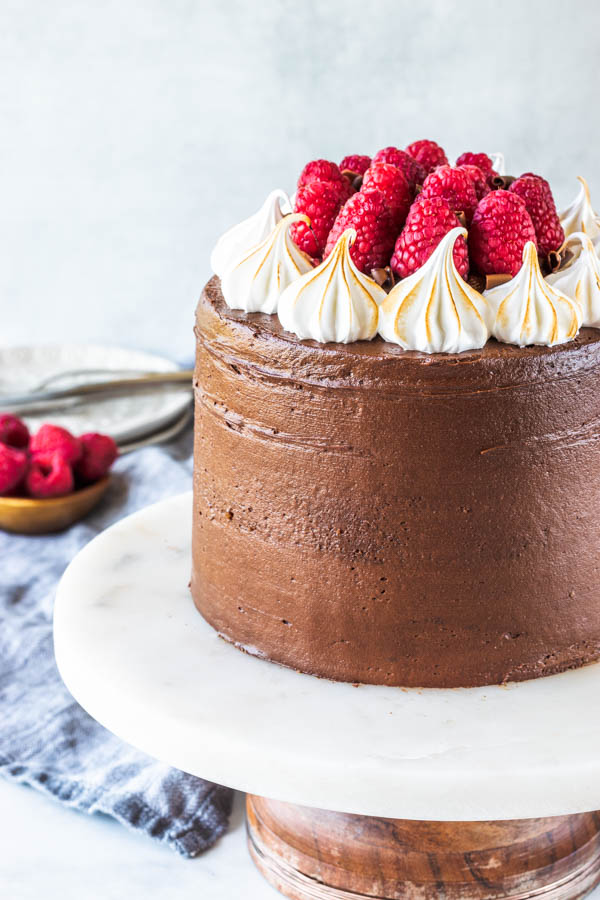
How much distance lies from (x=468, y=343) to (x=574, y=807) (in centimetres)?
52

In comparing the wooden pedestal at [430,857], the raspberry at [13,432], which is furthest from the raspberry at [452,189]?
the raspberry at [13,432]

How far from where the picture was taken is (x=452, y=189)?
136 centimetres

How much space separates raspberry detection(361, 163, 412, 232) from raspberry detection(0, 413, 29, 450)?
140 cm

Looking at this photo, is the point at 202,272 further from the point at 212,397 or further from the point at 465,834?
the point at 465,834

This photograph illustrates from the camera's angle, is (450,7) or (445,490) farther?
(450,7)

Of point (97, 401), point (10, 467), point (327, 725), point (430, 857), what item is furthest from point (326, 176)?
point (97, 401)

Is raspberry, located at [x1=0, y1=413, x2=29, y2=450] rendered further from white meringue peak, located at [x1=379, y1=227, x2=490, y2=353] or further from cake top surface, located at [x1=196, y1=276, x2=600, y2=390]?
white meringue peak, located at [x1=379, y1=227, x2=490, y2=353]

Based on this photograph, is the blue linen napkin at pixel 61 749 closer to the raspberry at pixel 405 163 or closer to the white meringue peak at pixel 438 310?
the white meringue peak at pixel 438 310

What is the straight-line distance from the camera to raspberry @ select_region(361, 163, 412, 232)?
4.45ft

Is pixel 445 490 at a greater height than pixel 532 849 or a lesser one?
greater

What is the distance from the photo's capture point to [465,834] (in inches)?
55.7

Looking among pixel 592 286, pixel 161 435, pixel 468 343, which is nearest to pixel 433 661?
pixel 468 343

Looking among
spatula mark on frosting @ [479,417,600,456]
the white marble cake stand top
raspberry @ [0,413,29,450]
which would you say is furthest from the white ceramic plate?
spatula mark on frosting @ [479,417,600,456]

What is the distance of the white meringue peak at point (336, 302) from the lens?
1288 millimetres
